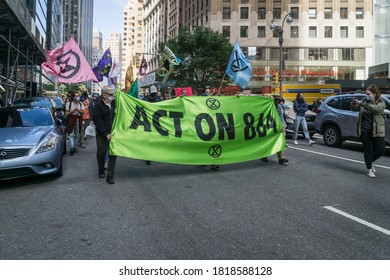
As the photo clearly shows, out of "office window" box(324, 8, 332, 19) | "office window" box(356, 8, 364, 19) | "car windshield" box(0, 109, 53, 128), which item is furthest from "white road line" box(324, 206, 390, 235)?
"office window" box(356, 8, 364, 19)

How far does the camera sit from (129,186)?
666 cm

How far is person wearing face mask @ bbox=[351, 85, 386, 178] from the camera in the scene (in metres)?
7.35

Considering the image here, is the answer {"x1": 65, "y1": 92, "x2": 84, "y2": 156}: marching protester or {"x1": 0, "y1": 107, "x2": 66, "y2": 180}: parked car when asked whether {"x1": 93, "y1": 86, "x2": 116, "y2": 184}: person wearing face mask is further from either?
{"x1": 65, "y1": 92, "x2": 84, "y2": 156}: marching protester

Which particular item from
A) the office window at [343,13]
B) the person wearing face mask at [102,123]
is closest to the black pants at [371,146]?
the person wearing face mask at [102,123]

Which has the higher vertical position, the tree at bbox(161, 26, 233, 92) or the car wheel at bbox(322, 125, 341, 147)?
the tree at bbox(161, 26, 233, 92)

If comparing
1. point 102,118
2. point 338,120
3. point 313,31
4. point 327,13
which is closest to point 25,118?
point 102,118

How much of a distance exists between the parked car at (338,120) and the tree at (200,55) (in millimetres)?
29308

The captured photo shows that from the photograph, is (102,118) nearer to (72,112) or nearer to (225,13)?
(72,112)

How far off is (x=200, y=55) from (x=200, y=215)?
39.0 meters

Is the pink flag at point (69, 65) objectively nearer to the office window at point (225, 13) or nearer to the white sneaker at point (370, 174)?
the white sneaker at point (370, 174)

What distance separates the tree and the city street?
3515 centimetres

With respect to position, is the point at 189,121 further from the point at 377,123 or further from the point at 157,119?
the point at 377,123

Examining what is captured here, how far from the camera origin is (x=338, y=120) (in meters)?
12.4
